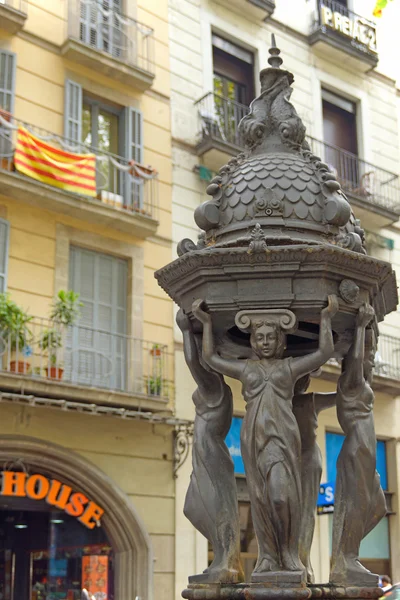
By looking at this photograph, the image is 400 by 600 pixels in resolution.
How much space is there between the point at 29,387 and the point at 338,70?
11873mm

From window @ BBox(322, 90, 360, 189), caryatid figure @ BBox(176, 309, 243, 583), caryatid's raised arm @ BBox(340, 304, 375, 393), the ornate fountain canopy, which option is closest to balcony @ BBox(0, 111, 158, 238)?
window @ BBox(322, 90, 360, 189)

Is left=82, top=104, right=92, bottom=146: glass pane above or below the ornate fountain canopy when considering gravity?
above

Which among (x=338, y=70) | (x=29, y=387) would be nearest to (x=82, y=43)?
(x=29, y=387)

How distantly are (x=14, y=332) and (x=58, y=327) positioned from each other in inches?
35.6

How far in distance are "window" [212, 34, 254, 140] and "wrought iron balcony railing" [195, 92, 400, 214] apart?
0.03 meters

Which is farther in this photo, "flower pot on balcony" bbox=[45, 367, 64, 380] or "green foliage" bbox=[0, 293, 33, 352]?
"flower pot on balcony" bbox=[45, 367, 64, 380]

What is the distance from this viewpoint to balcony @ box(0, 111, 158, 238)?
14.0 m

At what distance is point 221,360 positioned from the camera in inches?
223

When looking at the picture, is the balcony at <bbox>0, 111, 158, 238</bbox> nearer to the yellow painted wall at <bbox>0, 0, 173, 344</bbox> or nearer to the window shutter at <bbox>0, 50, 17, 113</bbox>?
the yellow painted wall at <bbox>0, 0, 173, 344</bbox>

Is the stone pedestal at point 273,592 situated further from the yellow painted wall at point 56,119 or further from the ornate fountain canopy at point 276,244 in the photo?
the yellow painted wall at point 56,119

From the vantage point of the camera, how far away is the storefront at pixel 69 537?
13.9 metres

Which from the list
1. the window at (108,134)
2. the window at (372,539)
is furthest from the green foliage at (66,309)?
the window at (372,539)

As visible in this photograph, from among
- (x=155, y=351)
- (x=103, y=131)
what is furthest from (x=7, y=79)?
(x=155, y=351)

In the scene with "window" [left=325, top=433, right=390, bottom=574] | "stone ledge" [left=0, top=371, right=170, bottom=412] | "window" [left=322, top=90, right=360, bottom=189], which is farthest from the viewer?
"window" [left=322, top=90, right=360, bottom=189]
